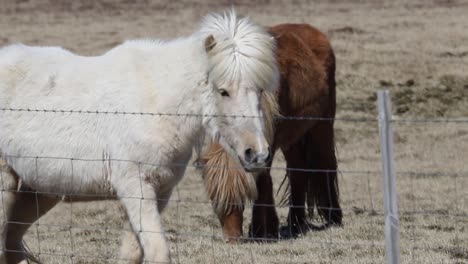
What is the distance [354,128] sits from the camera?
50.4 feet

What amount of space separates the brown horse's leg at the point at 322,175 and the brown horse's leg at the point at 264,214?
37.5 inches

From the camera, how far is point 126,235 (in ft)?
18.8

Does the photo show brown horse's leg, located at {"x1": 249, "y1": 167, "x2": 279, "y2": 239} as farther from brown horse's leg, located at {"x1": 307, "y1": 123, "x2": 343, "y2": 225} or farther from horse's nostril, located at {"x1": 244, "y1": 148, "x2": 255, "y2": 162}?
horse's nostril, located at {"x1": 244, "y1": 148, "x2": 255, "y2": 162}

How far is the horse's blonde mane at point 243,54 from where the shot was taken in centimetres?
522

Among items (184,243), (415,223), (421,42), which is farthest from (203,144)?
(421,42)

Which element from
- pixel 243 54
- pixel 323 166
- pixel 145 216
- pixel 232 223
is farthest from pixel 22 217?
pixel 323 166

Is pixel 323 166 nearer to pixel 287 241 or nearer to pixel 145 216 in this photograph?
pixel 287 241

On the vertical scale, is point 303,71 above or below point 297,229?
above

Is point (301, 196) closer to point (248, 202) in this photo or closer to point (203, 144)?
point (248, 202)

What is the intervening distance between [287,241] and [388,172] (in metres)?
3.65

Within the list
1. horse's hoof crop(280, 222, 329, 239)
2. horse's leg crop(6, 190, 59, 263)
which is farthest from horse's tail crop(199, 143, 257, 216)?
horse's leg crop(6, 190, 59, 263)

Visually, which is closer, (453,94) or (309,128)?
(309,128)

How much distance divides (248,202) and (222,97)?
11.1 ft

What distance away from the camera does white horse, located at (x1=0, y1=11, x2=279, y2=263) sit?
525 cm
